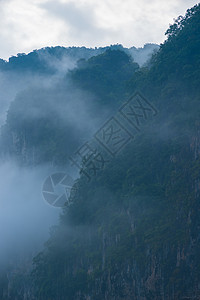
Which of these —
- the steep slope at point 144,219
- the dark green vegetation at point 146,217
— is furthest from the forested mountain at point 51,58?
the steep slope at point 144,219

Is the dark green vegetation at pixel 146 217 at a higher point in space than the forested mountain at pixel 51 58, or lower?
lower

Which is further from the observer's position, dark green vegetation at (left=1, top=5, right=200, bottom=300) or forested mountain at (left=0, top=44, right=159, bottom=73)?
forested mountain at (left=0, top=44, right=159, bottom=73)

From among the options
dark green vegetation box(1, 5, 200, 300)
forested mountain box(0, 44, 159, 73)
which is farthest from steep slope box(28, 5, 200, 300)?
forested mountain box(0, 44, 159, 73)

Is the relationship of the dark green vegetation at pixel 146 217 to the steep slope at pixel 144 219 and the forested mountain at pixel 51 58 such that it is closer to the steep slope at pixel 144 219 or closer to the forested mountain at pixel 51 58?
the steep slope at pixel 144 219

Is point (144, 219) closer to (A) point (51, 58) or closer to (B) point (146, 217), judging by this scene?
(B) point (146, 217)

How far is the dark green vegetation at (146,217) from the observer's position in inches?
592

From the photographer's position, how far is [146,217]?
16781mm

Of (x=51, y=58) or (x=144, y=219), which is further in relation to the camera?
(x=51, y=58)

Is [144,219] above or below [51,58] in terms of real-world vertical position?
below

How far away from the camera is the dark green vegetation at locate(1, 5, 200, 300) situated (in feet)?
49.3

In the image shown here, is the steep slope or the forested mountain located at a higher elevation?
the forested mountain

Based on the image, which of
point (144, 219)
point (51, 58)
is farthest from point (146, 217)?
point (51, 58)

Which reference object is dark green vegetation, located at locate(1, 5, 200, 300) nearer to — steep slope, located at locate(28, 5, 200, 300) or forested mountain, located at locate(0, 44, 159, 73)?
steep slope, located at locate(28, 5, 200, 300)

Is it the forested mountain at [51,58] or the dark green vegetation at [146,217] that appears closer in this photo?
the dark green vegetation at [146,217]
